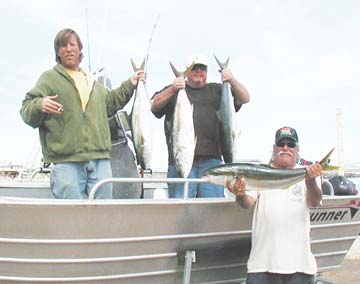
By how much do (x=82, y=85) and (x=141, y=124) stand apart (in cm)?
57

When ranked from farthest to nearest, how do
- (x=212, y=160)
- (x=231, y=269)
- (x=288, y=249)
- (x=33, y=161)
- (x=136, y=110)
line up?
(x=33, y=161) < (x=212, y=160) < (x=231, y=269) < (x=136, y=110) < (x=288, y=249)

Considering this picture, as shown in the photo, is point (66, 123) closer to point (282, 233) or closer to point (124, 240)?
point (124, 240)

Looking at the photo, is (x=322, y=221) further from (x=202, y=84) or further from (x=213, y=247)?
(x=202, y=84)

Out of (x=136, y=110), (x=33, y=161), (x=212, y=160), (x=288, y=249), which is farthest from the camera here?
(x=33, y=161)

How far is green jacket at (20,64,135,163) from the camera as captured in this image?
376 cm

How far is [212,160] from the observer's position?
4.55 meters

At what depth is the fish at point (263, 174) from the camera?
341 cm

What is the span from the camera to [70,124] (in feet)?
12.5

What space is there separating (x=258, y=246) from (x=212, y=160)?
106cm

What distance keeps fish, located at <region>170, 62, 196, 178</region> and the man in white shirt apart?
60cm

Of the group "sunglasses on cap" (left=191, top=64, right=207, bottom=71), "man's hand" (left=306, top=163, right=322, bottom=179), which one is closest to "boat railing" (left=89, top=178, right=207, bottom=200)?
"man's hand" (left=306, top=163, right=322, bottom=179)

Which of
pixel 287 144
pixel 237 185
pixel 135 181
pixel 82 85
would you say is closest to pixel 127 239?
pixel 135 181

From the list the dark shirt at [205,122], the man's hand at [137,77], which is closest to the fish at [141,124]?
the man's hand at [137,77]

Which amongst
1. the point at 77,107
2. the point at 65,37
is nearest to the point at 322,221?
the point at 77,107
